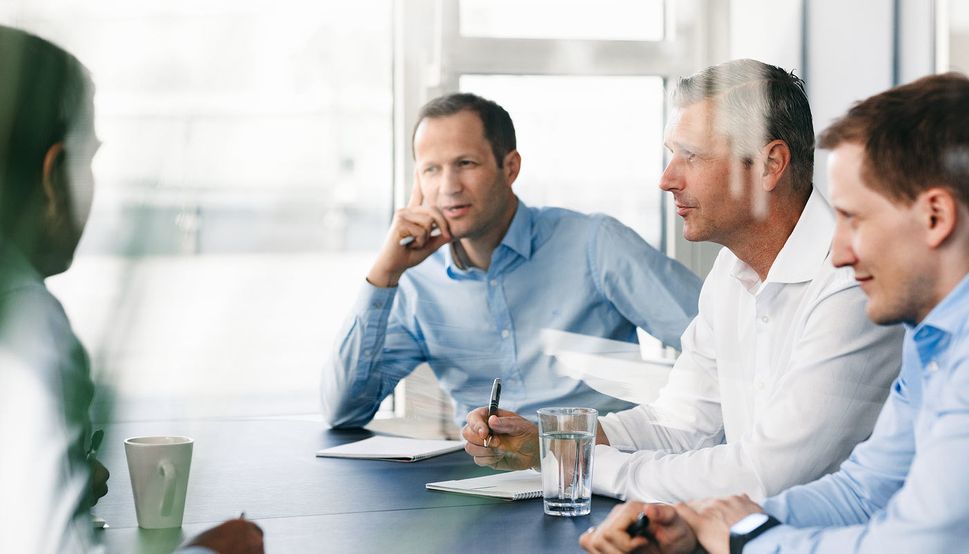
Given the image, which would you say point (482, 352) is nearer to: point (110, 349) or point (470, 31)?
point (470, 31)

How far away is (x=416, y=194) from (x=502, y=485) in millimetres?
347

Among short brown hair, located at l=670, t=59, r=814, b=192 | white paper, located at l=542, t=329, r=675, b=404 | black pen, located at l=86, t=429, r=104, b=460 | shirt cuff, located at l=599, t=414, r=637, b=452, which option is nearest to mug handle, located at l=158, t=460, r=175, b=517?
black pen, located at l=86, t=429, r=104, b=460

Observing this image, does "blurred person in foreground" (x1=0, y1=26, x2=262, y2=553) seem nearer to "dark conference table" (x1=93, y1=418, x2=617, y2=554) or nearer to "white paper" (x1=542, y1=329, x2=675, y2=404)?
"dark conference table" (x1=93, y1=418, x2=617, y2=554)

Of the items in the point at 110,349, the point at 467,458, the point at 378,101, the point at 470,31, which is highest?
the point at 470,31

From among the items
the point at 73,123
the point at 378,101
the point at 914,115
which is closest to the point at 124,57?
the point at 73,123

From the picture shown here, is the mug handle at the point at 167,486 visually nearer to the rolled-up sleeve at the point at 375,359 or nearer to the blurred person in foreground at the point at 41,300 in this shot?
the blurred person in foreground at the point at 41,300

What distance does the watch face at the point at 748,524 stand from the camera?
70 centimetres

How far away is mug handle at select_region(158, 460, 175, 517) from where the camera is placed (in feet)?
1.72

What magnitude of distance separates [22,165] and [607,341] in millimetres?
1020

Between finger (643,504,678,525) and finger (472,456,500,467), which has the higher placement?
finger (643,504,678,525)

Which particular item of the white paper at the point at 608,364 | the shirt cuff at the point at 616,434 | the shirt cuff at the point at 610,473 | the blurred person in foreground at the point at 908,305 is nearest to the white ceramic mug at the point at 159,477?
the blurred person in foreground at the point at 908,305

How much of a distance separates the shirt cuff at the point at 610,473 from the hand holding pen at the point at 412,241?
0.37m

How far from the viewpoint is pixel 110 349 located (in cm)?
40

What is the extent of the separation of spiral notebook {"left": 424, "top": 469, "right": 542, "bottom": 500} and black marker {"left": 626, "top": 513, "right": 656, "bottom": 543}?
139 millimetres
